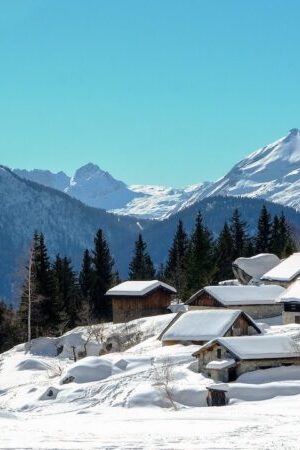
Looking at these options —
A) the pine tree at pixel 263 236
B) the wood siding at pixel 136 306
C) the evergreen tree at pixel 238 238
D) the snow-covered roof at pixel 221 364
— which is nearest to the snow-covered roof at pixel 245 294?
the wood siding at pixel 136 306

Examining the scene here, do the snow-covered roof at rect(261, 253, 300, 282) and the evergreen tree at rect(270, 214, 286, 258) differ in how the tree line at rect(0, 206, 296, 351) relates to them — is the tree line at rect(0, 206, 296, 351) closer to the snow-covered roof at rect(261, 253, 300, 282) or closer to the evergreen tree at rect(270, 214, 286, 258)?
the evergreen tree at rect(270, 214, 286, 258)

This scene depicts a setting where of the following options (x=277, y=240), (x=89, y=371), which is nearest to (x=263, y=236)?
(x=277, y=240)

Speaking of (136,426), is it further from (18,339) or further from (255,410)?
(18,339)

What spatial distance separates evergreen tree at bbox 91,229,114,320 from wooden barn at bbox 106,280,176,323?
10.9 metres

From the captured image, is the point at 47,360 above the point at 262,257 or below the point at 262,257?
below

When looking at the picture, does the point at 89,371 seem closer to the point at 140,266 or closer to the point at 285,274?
the point at 285,274

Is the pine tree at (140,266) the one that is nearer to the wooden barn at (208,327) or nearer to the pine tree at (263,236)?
the pine tree at (263,236)

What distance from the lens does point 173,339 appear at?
5272 centimetres

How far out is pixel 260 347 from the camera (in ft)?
149

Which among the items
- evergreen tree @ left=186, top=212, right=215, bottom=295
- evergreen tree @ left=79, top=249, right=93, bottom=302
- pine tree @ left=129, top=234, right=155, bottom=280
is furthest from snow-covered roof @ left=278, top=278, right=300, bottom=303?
pine tree @ left=129, top=234, right=155, bottom=280

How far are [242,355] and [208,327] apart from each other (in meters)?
7.87

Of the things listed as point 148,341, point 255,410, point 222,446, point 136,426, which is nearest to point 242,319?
point 148,341

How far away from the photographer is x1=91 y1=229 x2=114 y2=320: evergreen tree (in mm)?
85938

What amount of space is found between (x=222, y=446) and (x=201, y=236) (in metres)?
64.6
